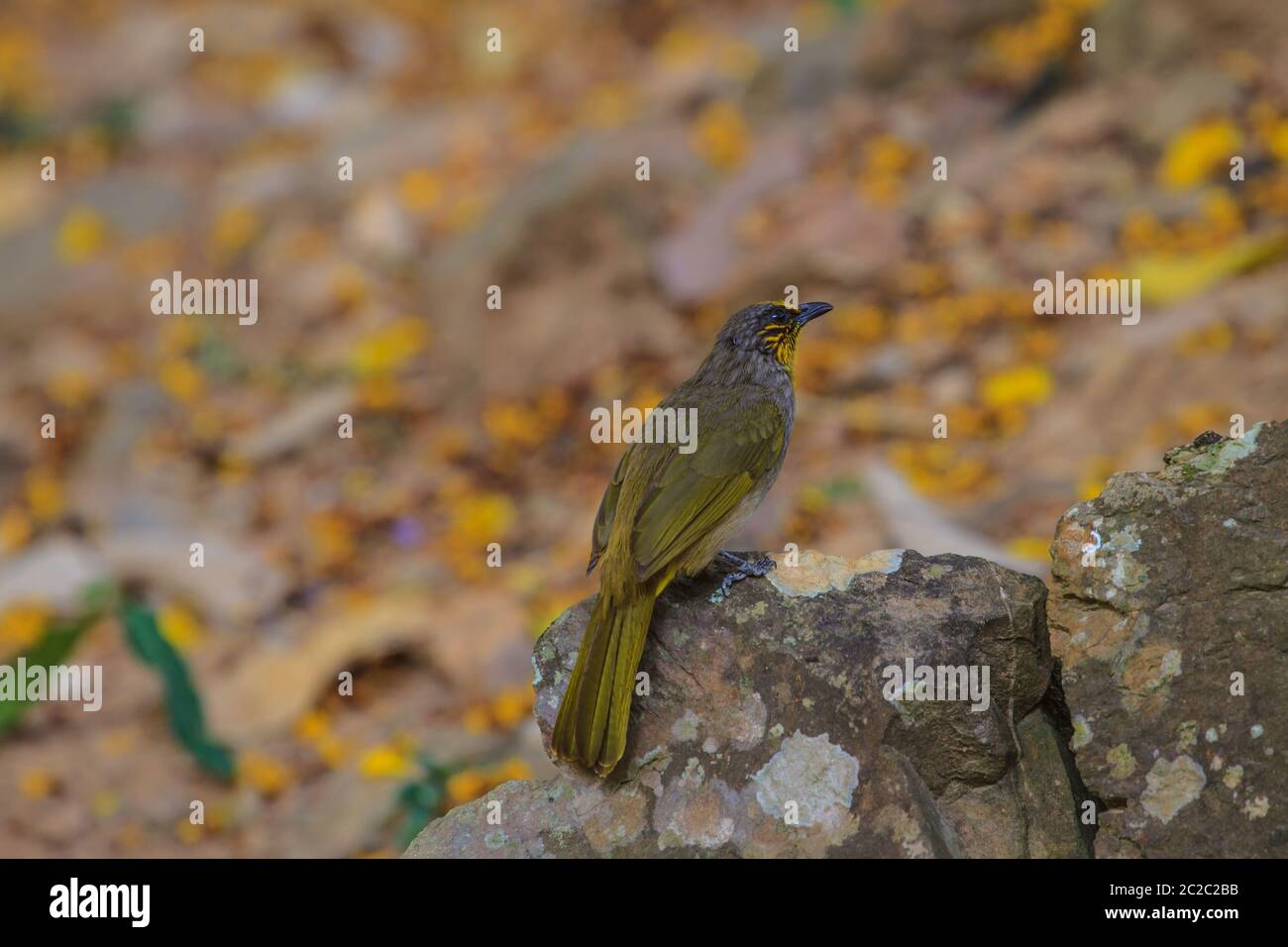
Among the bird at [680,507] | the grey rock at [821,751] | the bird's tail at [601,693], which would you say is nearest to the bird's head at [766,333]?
the bird at [680,507]

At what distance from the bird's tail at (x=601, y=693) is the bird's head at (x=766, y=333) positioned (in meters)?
1.53

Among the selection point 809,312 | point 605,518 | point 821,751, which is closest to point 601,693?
point 821,751

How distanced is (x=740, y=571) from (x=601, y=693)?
29.4 inches

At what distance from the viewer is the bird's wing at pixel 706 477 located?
4.57 meters

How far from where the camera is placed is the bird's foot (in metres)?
4.57

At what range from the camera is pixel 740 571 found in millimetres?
4629

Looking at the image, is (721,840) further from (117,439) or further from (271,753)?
(117,439)

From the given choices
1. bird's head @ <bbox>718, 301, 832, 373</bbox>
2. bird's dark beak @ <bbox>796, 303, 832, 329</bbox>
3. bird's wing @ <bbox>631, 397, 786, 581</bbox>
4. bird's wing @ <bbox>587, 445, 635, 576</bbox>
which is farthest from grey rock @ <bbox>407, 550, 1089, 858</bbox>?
bird's dark beak @ <bbox>796, 303, 832, 329</bbox>

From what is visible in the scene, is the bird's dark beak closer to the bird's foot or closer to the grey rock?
the bird's foot

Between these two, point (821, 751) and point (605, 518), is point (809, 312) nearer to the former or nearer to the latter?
point (605, 518)

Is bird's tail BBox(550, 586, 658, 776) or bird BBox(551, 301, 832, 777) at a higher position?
bird BBox(551, 301, 832, 777)

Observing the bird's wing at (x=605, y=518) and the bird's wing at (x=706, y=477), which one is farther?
the bird's wing at (x=605, y=518)

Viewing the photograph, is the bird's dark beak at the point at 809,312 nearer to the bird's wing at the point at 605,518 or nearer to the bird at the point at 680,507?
the bird at the point at 680,507

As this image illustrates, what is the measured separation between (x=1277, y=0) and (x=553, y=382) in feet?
20.0
